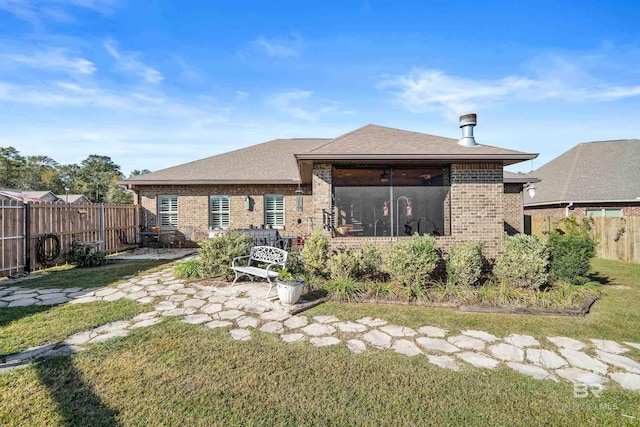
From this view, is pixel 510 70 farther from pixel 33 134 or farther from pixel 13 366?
pixel 33 134

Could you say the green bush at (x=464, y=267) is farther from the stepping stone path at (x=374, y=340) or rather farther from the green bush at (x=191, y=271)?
the green bush at (x=191, y=271)

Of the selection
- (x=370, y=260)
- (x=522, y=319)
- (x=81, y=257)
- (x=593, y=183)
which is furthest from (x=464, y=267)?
(x=593, y=183)

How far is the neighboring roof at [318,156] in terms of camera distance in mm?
6402

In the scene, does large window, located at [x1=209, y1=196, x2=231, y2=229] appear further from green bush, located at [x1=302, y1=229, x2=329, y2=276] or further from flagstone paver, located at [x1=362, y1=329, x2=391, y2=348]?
flagstone paver, located at [x1=362, y1=329, x2=391, y2=348]

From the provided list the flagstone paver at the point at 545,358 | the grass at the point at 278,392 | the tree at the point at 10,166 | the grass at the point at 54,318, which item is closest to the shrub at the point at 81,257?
the grass at the point at 54,318

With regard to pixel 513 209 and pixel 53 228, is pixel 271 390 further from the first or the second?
pixel 513 209

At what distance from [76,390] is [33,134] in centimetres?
1709

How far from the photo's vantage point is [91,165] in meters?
63.6

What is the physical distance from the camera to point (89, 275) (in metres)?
7.02

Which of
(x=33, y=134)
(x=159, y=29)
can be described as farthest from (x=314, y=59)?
(x=33, y=134)

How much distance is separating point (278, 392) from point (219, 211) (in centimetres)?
1110

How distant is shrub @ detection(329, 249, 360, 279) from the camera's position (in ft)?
18.9

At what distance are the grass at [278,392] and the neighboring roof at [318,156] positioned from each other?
14.3 feet

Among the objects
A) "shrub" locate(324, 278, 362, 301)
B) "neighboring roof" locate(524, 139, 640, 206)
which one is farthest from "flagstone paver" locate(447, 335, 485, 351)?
"neighboring roof" locate(524, 139, 640, 206)
